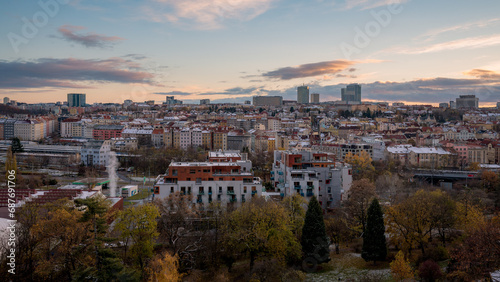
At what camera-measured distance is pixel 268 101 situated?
338ft

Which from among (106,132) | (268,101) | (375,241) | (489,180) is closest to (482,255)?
(375,241)

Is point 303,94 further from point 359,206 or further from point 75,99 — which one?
point 359,206

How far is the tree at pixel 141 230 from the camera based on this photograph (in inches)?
369

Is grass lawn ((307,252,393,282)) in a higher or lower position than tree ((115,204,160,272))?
lower

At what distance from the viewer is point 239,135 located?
35938mm

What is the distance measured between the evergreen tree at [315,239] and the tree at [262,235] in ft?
1.42

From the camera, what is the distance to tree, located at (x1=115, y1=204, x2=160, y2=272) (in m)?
9.37

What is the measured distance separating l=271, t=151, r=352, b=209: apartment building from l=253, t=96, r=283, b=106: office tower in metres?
85.4

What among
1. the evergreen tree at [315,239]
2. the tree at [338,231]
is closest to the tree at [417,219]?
the tree at [338,231]

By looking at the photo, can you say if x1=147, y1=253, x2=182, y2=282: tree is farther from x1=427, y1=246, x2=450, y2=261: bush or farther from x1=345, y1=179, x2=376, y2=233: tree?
x1=427, y1=246, x2=450, y2=261: bush

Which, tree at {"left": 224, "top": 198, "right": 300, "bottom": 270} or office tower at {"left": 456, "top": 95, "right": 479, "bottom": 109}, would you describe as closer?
tree at {"left": 224, "top": 198, "right": 300, "bottom": 270}

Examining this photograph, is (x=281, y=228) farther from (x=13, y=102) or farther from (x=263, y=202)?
(x=13, y=102)

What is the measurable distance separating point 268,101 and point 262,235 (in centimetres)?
9409

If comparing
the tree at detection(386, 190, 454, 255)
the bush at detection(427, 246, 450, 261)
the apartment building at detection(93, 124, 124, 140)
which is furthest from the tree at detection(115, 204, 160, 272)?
the apartment building at detection(93, 124, 124, 140)
